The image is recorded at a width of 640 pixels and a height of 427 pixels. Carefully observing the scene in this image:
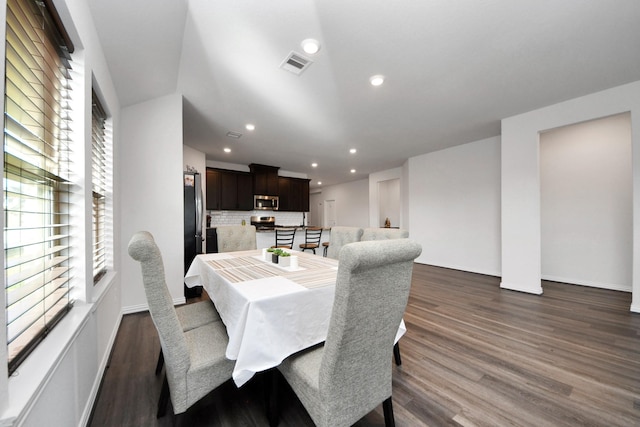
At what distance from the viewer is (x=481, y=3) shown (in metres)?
1.74

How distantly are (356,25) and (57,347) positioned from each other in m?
2.67

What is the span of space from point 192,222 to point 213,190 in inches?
113

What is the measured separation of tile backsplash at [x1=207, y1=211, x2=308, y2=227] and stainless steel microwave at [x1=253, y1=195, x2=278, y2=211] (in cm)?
32

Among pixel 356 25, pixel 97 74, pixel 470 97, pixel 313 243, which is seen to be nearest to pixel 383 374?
pixel 356 25

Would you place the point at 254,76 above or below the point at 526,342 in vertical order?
above

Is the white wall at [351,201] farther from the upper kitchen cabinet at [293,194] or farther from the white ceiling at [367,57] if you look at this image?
the white ceiling at [367,57]

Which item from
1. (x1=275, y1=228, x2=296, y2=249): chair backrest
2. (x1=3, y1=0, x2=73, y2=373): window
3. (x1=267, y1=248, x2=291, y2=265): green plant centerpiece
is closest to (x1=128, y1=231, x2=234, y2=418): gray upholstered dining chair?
(x1=3, y1=0, x2=73, y2=373): window

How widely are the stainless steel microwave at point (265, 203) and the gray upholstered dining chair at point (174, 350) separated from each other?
220 inches

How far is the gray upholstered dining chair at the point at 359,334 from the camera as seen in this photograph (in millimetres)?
826

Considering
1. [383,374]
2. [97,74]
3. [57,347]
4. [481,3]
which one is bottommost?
[383,374]

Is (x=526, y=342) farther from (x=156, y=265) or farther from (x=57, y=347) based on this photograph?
(x=57, y=347)

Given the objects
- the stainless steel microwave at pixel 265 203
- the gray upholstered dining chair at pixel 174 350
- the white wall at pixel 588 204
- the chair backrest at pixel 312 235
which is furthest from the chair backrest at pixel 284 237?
the white wall at pixel 588 204

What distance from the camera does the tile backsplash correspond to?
6.30m

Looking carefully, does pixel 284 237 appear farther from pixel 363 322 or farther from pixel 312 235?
pixel 363 322
